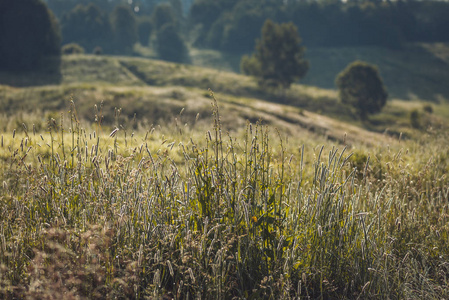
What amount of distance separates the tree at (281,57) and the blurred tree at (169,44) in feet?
164

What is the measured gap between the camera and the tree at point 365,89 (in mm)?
49750

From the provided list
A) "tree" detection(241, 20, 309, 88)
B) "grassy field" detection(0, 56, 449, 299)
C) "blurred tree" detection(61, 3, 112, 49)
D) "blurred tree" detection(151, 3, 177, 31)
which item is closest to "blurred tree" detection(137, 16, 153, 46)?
"blurred tree" detection(151, 3, 177, 31)

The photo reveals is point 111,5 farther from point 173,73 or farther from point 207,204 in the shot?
point 207,204

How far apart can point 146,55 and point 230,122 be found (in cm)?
8546

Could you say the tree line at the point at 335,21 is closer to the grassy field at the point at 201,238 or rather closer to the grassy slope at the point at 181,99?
the grassy slope at the point at 181,99

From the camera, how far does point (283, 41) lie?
55844 millimetres

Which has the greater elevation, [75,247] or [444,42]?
[444,42]

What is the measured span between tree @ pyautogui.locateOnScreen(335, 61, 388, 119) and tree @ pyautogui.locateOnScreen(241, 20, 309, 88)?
8.57 meters

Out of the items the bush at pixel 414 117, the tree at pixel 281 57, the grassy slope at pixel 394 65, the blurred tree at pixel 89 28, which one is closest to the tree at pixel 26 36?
the tree at pixel 281 57

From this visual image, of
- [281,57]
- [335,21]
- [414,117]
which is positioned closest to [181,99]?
[281,57]

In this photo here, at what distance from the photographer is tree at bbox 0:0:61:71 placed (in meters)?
53.3

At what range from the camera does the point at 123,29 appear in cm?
10069

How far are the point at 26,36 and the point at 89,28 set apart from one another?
49594 mm

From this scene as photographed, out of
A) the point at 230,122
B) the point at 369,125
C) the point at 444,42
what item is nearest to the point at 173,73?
the point at 369,125
